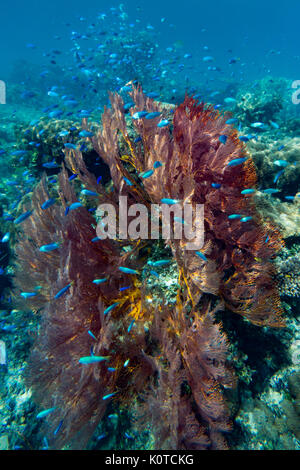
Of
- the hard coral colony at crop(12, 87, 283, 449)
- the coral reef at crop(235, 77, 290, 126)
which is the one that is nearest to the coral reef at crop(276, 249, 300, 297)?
the hard coral colony at crop(12, 87, 283, 449)

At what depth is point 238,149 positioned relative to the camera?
4.24 metres

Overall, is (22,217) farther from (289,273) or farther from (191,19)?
(191,19)

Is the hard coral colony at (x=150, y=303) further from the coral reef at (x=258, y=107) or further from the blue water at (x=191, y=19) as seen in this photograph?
the blue water at (x=191, y=19)

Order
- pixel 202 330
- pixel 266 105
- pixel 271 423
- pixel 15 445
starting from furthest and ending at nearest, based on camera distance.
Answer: pixel 266 105 → pixel 15 445 → pixel 271 423 → pixel 202 330

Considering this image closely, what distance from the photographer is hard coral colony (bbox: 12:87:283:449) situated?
3113 millimetres

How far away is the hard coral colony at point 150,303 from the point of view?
3113 millimetres

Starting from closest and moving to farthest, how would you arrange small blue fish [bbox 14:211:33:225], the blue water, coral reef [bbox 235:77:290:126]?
small blue fish [bbox 14:211:33:225]
coral reef [bbox 235:77:290:126]
the blue water

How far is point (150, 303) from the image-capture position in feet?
12.1

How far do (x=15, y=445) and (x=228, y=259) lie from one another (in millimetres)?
4733

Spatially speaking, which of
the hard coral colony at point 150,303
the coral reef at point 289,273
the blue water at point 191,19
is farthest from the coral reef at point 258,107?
the blue water at point 191,19

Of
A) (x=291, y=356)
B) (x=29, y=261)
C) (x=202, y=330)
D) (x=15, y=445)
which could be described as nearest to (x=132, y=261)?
(x=202, y=330)

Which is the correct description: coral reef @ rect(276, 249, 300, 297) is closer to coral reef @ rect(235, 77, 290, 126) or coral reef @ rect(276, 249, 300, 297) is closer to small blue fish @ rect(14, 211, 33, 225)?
small blue fish @ rect(14, 211, 33, 225)

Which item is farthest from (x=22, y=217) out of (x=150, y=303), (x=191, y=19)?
(x=191, y=19)
